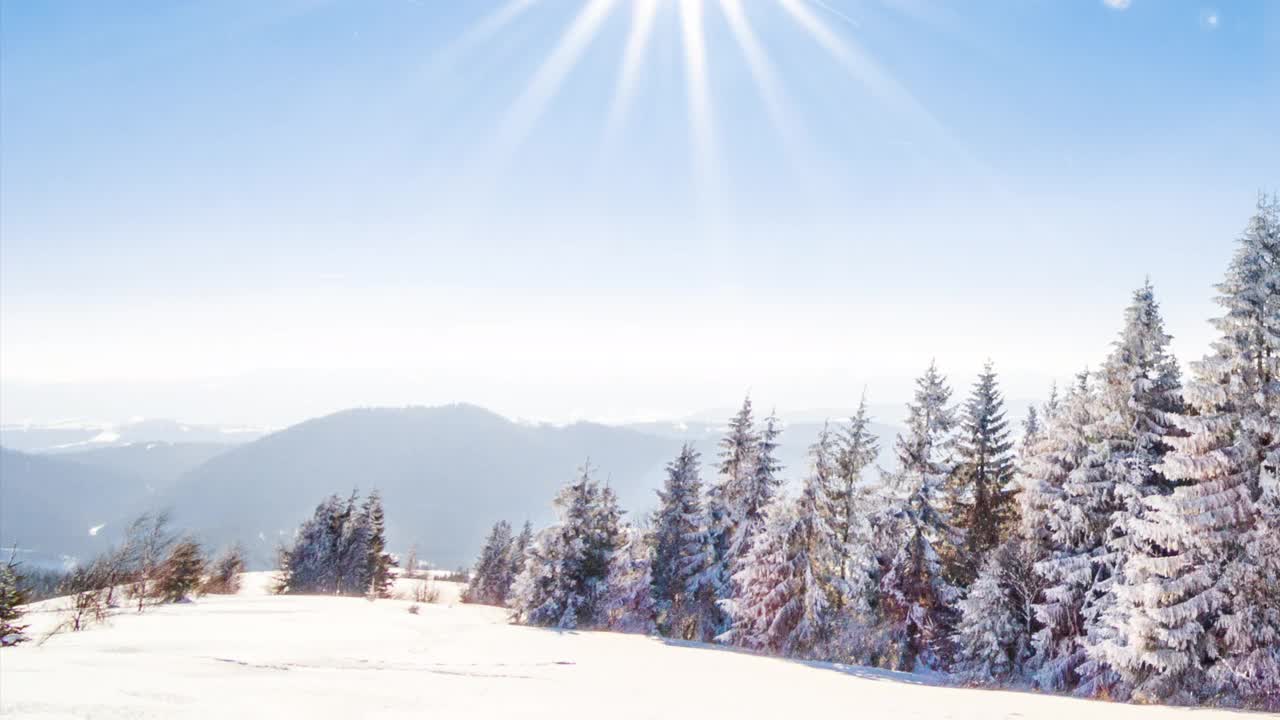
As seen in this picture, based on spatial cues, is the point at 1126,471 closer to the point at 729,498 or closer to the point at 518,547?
the point at 729,498

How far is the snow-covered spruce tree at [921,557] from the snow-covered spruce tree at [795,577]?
263 centimetres

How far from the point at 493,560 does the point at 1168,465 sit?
242 ft

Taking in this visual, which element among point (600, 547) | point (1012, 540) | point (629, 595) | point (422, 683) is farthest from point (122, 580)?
point (1012, 540)

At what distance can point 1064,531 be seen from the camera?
1986 cm

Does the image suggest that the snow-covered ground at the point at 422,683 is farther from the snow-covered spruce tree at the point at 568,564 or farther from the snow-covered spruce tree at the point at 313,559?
the snow-covered spruce tree at the point at 313,559

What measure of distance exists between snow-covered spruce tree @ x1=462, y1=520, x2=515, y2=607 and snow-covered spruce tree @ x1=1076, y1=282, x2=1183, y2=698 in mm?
64003

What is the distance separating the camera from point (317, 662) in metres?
12.0

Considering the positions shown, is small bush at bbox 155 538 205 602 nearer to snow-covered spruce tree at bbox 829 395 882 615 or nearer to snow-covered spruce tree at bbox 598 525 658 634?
snow-covered spruce tree at bbox 598 525 658 634

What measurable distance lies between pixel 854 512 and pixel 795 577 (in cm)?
439

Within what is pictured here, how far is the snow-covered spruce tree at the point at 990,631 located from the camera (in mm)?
20219

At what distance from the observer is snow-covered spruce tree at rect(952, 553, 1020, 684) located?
20.2m

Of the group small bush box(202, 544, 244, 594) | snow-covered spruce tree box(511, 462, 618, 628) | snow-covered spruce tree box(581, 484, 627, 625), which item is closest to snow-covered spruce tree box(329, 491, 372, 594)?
small bush box(202, 544, 244, 594)

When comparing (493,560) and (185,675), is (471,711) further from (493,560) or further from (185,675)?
(493,560)

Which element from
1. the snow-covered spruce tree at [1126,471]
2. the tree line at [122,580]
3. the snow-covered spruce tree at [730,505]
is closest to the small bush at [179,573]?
the tree line at [122,580]
